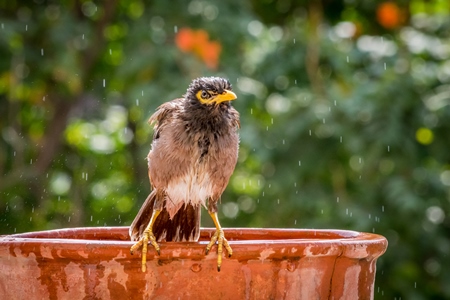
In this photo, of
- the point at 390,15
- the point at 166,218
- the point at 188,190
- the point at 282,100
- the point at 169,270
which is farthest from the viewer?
the point at 390,15

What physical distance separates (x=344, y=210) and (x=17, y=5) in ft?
9.94

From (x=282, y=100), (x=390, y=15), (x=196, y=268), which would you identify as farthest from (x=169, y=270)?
(x=390, y=15)

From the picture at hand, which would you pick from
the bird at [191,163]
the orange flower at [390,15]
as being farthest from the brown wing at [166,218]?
the orange flower at [390,15]

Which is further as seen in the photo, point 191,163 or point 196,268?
point 191,163

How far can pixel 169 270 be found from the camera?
8.43 feet

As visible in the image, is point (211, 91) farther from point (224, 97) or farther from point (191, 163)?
point (191, 163)

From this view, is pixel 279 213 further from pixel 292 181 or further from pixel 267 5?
pixel 267 5

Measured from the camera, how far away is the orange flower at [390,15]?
672 cm

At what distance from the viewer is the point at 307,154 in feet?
20.1

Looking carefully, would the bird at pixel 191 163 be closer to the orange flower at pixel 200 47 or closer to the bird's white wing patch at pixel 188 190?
the bird's white wing patch at pixel 188 190

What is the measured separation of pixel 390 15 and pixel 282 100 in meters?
1.14

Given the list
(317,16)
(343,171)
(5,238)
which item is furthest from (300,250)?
(317,16)

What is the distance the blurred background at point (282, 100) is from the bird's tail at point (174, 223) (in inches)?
87.6

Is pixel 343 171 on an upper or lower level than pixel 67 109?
lower
